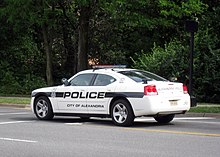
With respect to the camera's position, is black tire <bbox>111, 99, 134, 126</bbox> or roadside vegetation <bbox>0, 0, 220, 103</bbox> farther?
roadside vegetation <bbox>0, 0, 220, 103</bbox>

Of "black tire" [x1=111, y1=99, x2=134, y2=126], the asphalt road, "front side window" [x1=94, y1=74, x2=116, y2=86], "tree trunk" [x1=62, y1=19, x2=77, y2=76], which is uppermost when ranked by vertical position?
"tree trunk" [x1=62, y1=19, x2=77, y2=76]

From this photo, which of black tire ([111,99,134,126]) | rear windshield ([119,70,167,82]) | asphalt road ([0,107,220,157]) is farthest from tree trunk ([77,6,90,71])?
black tire ([111,99,134,126])

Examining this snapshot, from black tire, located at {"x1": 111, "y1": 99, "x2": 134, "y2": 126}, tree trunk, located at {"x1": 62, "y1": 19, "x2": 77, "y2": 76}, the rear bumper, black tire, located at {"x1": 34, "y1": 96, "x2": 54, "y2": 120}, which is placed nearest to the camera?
the rear bumper

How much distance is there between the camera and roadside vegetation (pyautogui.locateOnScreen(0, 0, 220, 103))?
2678cm

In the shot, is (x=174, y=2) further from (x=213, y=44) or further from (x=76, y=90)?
(x=76, y=90)

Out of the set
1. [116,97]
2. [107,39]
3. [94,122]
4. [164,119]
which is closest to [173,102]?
[164,119]

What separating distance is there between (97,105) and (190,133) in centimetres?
314

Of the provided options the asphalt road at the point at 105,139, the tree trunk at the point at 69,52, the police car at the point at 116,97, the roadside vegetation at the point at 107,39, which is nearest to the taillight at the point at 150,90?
the police car at the point at 116,97

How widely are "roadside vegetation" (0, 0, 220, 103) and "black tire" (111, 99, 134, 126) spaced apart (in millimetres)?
11970

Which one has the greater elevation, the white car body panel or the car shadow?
the white car body panel

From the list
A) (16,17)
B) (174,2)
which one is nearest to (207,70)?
(174,2)

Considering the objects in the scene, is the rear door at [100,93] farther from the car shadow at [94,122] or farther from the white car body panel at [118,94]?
the car shadow at [94,122]

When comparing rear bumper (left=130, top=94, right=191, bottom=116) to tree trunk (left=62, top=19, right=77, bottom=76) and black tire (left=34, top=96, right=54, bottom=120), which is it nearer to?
black tire (left=34, top=96, right=54, bottom=120)

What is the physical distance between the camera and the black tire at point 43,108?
1609cm
